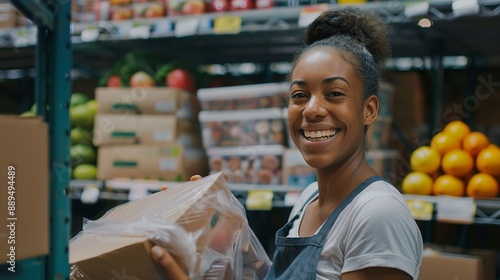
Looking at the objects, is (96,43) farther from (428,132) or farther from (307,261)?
(307,261)

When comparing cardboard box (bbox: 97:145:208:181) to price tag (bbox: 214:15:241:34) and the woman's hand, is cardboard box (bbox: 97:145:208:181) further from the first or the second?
the woman's hand

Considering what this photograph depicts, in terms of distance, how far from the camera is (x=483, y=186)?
6.90 feet

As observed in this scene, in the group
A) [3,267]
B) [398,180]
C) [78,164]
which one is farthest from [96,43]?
[3,267]

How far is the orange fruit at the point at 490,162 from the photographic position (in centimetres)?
214

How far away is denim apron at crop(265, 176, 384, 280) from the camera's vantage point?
124 centimetres

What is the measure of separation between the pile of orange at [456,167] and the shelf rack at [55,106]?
1.62 metres

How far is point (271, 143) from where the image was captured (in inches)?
99.3

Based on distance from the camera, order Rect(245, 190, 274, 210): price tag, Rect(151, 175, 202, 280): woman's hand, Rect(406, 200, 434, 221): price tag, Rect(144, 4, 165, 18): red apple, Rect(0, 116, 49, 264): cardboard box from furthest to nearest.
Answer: Rect(144, 4, 165, 18): red apple, Rect(245, 190, 274, 210): price tag, Rect(406, 200, 434, 221): price tag, Rect(151, 175, 202, 280): woman's hand, Rect(0, 116, 49, 264): cardboard box

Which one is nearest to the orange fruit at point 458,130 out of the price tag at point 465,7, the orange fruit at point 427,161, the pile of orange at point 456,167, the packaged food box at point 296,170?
the pile of orange at point 456,167

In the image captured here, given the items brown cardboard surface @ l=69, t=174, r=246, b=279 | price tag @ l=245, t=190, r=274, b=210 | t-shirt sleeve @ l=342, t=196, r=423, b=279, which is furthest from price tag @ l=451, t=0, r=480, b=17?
brown cardboard surface @ l=69, t=174, r=246, b=279

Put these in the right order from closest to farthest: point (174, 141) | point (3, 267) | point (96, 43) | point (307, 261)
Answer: point (3, 267) < point (307, 261) < point (174, 141) < point (96, 43)

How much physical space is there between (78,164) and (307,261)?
1.90 meters

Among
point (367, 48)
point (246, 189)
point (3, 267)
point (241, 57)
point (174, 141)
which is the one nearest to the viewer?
point (3, 267)

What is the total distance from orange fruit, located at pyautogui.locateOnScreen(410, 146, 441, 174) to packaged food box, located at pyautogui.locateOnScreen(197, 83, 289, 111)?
2.06 ft
